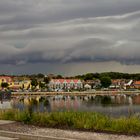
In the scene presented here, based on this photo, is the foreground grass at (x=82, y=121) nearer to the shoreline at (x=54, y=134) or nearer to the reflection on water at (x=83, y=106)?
the shoreline at (x=54, y=134)

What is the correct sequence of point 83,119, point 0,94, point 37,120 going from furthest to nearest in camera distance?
1. point 0,94
2. point 37,120
3. point 83,119

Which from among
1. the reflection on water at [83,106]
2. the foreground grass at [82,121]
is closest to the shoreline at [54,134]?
the foreground grass at [82,121]

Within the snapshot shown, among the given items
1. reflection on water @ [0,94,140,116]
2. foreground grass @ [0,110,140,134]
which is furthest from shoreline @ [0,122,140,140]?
reflection on water @ [0,94,140,116]

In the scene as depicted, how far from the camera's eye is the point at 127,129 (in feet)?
52.4

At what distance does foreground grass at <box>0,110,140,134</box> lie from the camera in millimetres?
16109

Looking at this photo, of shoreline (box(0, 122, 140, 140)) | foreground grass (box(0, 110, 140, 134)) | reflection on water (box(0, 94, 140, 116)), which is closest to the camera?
shoreline (box(0, 122, 140, 140))

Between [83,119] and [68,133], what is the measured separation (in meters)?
1.97

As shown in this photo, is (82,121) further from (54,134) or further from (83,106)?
(83,106)

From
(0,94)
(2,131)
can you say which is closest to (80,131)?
(2,131)

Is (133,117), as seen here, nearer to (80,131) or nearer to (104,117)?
(104,117)

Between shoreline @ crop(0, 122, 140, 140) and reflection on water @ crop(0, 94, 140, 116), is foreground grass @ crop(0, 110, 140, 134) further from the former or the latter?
reflection on water @ crop(0, 94, 140, 116)

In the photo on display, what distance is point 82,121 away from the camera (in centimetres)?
1700

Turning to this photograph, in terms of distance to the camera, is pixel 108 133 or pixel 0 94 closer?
pixel 108 133

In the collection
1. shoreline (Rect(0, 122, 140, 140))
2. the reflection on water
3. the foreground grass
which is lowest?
the reflection on water
